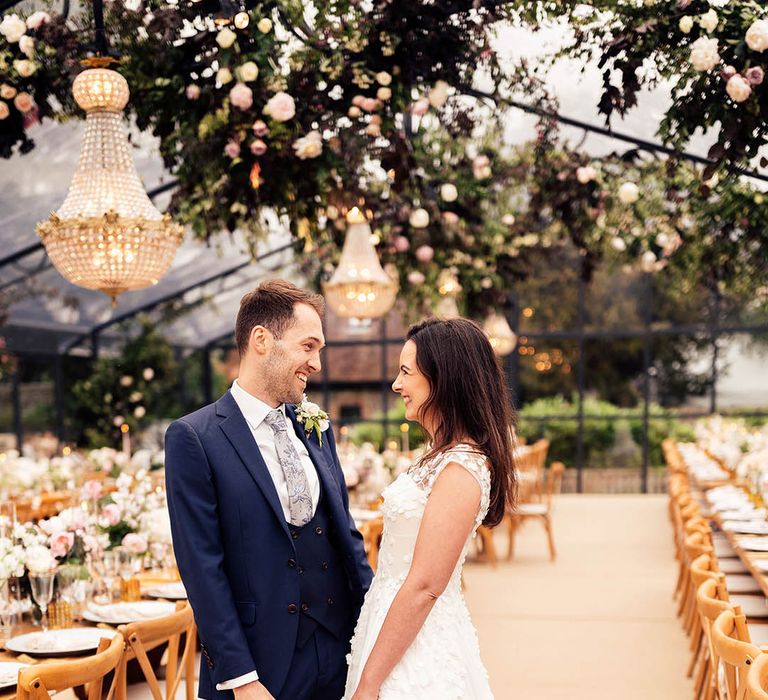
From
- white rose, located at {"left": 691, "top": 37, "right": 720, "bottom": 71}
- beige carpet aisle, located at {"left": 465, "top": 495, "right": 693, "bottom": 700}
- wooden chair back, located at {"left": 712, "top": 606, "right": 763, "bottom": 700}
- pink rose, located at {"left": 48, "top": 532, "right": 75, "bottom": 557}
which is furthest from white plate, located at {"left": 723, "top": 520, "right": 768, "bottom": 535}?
pink rose, located at {"left": 48, "top": 532, "right": 75, "bottom": 557}

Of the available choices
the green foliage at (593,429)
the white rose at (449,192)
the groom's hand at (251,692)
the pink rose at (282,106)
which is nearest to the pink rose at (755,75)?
the pink rose at (282,106)

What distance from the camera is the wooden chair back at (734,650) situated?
2.34 metres

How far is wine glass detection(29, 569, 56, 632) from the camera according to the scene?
127 inches

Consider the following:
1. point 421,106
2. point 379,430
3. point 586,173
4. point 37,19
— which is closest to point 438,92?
point 421,106

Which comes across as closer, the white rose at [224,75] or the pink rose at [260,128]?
the white rose at [224,75]

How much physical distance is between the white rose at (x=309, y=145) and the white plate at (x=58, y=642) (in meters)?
2.33

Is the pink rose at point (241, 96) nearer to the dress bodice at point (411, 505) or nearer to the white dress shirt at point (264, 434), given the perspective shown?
the white dress shirt at point (264, 434)

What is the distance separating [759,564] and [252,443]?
292 centimetres

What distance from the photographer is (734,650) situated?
2.39 meters

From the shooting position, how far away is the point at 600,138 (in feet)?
29.7

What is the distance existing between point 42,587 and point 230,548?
150cm

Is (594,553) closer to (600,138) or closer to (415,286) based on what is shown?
(415,286)

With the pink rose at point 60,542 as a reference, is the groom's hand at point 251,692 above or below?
below

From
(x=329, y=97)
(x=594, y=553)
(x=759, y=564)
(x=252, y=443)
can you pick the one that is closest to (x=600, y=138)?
(x=594, y=553)
